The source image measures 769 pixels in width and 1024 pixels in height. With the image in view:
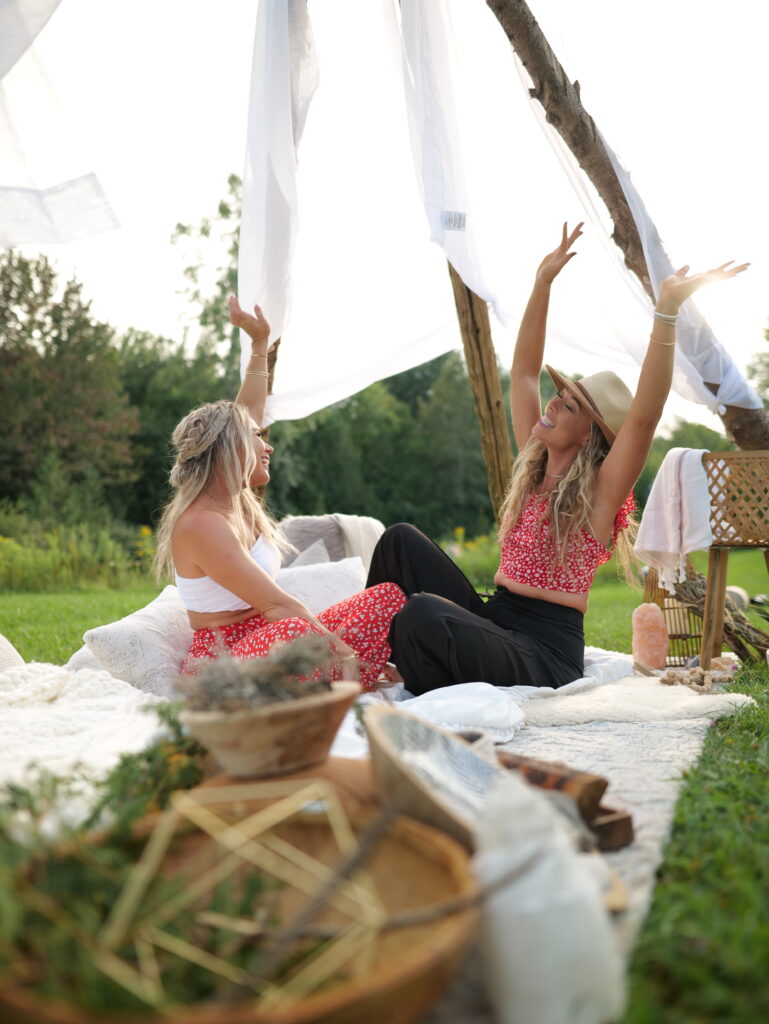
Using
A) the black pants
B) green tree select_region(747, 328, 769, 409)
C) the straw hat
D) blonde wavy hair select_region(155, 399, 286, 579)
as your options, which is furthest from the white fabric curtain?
green tree select_region(747, 328, 769, 409)

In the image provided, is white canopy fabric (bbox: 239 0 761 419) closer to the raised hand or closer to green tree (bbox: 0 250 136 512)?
the raised hand

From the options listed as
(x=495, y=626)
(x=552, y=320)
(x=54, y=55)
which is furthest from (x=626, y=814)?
(x=54, y=55)

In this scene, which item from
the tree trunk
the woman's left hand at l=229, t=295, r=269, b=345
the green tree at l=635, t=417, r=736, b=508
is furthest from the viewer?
the green tree at l=635, t=417, r=736, b=508

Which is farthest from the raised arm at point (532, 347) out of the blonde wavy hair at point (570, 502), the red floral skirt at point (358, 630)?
the red floral skirt at point (358, 630)

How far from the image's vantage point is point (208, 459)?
303 centimetres

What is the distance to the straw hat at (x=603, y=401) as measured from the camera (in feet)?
10.5

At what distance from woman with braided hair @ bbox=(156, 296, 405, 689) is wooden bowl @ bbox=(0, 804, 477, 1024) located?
1.60m

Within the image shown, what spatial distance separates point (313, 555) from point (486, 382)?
4.06 ft

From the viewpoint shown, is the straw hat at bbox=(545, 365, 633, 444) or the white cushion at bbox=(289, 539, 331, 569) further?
the white cushion at bbox=(289, 539, 331, 569)

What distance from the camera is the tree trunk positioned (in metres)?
3.24

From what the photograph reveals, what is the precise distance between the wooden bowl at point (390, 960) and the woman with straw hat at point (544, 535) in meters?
1.68

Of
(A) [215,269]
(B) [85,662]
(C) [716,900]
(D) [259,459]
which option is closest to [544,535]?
(D) [259,459]

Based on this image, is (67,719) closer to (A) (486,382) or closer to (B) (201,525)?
(B) (201,525)

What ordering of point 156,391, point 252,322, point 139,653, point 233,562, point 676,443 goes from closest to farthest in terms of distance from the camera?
point 233,562 < point 139,653 < point 252,322 < point 156,391 < point 676,443
